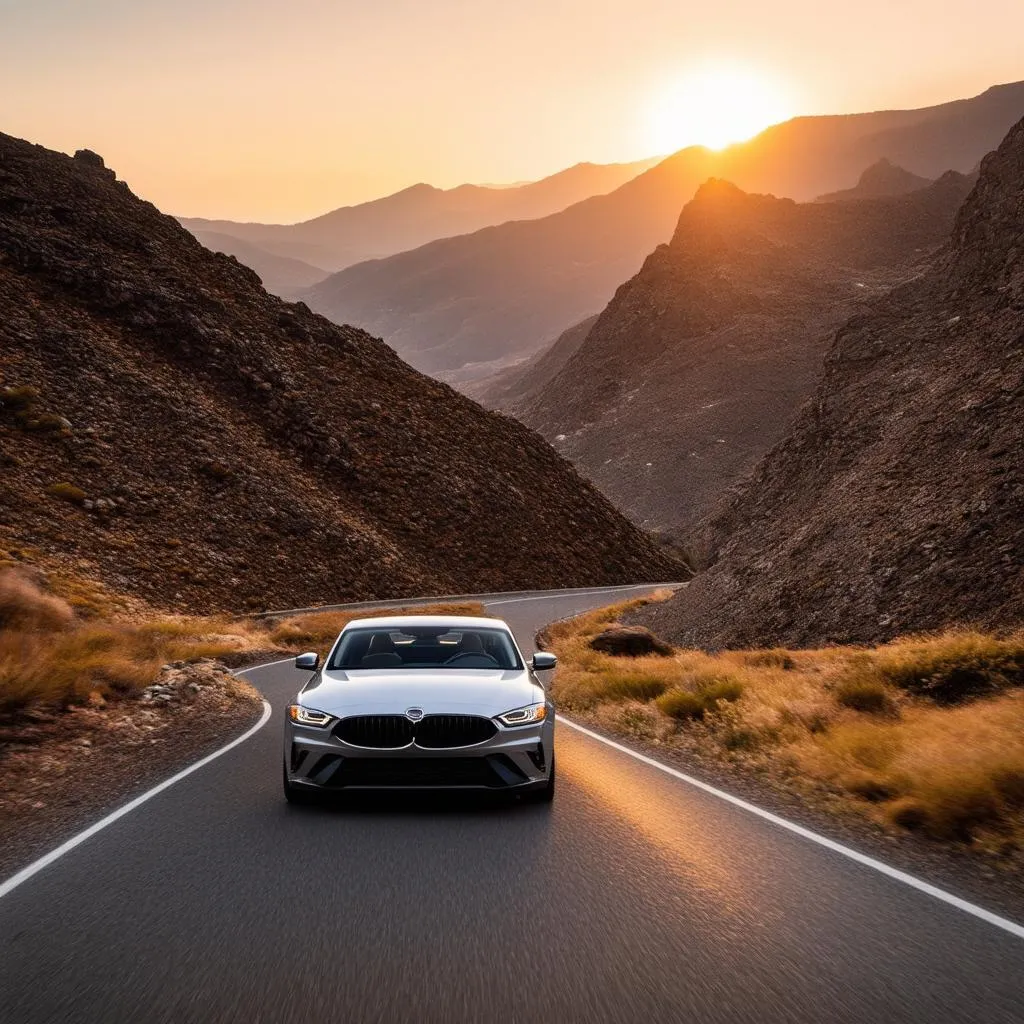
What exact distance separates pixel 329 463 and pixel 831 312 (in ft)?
238

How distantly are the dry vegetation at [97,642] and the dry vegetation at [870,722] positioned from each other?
687cm

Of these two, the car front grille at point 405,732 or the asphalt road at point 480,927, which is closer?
the asphalt road at point 480,927

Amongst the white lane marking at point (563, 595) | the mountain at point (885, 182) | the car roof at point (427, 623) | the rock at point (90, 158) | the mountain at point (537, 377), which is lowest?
the white lane marking at point (563, 595)

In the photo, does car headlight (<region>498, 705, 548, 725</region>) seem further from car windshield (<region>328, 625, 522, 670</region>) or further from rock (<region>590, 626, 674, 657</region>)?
rock (<region>590, 626, 674, 657</region>)

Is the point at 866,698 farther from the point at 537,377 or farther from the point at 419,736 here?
the point at 537,377

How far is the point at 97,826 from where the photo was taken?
7.45m

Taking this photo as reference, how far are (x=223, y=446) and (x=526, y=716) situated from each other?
4144 centimetres

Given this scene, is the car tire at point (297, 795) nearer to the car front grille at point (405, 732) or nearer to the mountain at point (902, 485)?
the car front grille at point (405, 732)

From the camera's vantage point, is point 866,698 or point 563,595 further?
point 563,595

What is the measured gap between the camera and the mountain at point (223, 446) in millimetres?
40406

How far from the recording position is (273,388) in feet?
175

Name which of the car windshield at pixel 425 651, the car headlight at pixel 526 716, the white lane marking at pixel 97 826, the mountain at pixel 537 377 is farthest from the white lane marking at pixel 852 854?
the mountain at pixel 537 377

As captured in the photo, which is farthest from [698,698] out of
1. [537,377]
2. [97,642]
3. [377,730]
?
[537,377]

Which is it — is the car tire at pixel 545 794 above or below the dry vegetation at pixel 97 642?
above
